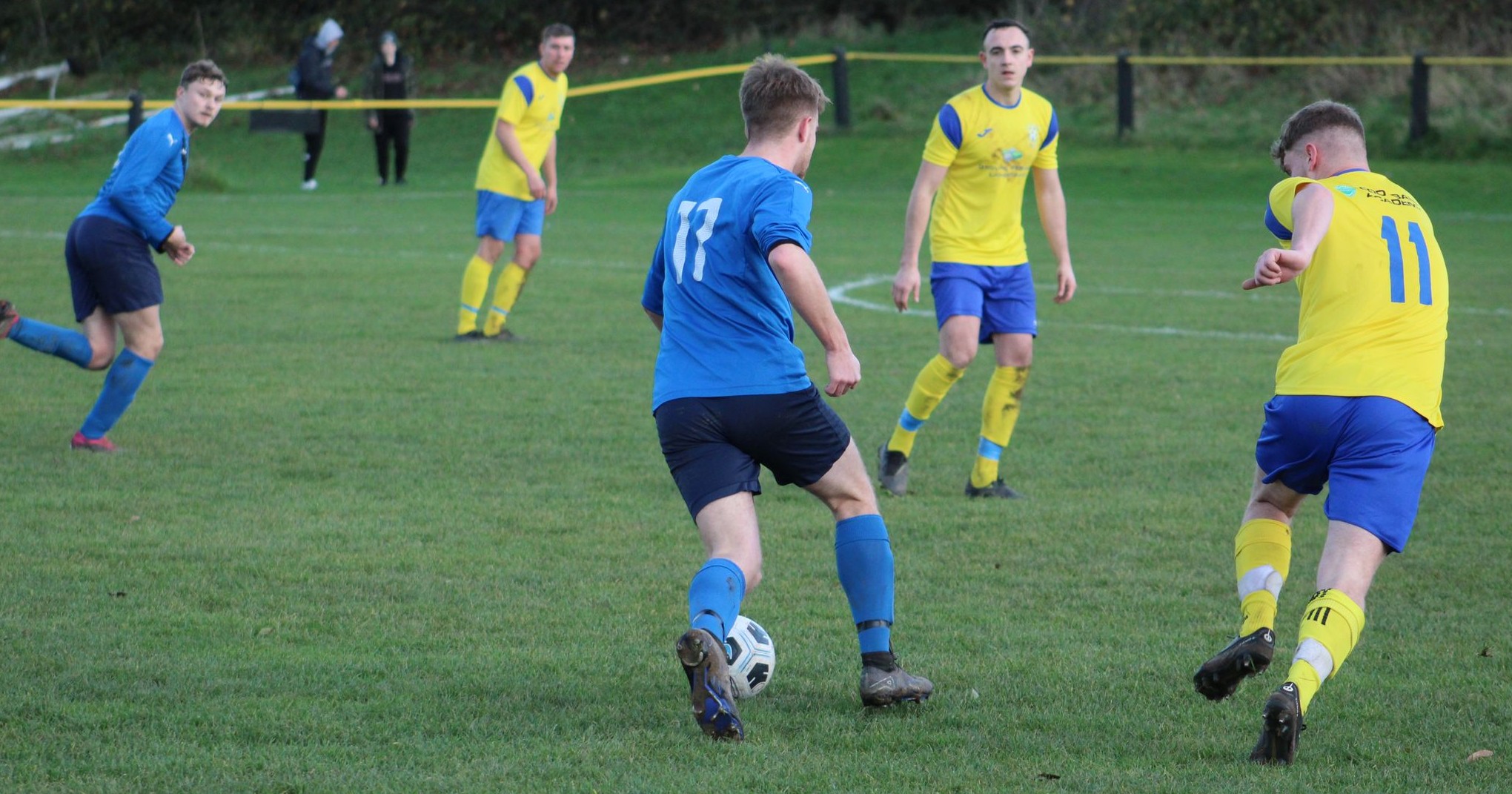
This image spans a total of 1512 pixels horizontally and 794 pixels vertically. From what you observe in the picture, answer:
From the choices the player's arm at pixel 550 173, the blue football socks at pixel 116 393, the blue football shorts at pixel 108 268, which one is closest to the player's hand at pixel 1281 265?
the blue football shorts at pixel 108 268

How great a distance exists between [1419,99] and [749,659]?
21153 millimetres

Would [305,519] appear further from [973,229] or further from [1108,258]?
[1108,258]

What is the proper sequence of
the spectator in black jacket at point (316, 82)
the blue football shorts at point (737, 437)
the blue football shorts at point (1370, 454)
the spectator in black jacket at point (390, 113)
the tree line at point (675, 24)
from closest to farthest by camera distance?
1. the blue football shorts at point (1370, 454)
2. the blue football shorts at point (737, 437)
3. the spectator in black jacket at point (316, 82)
4. the spectator in black jacket at point (390, 113)
5. the tree line at point (675, 24)

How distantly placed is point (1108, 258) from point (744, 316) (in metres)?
12.9

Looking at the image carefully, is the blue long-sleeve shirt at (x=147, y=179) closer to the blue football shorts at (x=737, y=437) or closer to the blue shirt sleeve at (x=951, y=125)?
the blue shirt sleeve at (x=951, y=125)

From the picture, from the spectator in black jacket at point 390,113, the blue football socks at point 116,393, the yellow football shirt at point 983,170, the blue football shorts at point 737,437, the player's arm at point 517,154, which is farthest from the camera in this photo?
the spectator in black jacket at point 390,113

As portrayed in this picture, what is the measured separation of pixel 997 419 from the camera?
721cm

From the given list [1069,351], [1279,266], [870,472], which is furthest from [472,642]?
[1069,351]

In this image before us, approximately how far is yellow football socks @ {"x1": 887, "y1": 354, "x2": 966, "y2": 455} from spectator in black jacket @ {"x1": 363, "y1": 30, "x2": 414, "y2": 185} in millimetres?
19636

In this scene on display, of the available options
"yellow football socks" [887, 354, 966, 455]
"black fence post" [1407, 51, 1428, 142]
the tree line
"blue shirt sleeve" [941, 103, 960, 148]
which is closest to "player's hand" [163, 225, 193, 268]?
"yellow football socks" [887, 354, 966, 455]

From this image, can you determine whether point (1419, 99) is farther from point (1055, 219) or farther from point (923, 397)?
point (923, 397)

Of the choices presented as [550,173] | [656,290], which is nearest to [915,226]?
[656,290]

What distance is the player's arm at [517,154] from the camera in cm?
1137

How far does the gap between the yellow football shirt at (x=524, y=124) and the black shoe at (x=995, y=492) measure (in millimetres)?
5390
